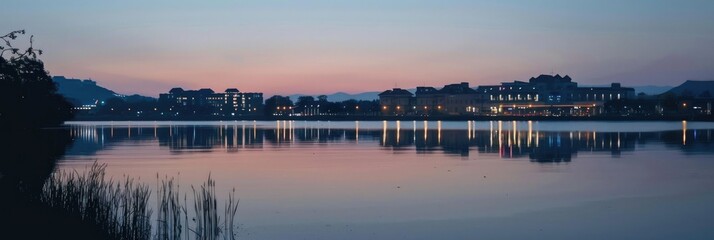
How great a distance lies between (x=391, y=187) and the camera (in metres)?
22.1

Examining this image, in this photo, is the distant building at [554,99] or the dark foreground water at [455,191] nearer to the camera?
the dark foreground water at [455,191]

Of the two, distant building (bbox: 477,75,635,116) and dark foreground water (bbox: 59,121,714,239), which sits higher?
distant building (bbox: 477,75,635,116)

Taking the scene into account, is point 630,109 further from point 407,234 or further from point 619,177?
point 407,234

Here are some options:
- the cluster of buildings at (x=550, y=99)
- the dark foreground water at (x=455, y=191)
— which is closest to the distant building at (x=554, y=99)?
the cluster of buildings at (x=550, y=99)

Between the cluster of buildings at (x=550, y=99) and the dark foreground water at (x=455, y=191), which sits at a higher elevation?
the cluster of buildings at (x=550, y=99)

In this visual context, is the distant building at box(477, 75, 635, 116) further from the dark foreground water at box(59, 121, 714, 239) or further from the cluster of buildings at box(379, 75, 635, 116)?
the dark foreground water at box(59, 121, 714, 239)

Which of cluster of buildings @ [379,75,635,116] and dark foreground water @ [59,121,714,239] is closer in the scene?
dark foreground water @ [59,121,714,239]

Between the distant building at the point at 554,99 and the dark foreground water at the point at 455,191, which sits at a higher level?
the distant building at the point at 554,99

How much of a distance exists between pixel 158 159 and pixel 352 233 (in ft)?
64.6

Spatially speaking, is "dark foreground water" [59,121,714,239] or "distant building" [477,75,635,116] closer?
"dark foreground water" [59,121,714,239]

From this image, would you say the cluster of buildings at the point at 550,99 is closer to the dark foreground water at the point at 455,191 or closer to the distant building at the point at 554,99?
the distant building at the point at 554,99

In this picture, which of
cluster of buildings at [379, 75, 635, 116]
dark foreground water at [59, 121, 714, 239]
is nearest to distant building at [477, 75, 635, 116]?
cluster of buildings at [379, 75, 635, 116]

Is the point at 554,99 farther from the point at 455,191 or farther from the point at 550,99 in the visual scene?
the point at 455,191

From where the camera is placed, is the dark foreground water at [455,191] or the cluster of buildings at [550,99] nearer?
the dark foreground water at [455,191]
